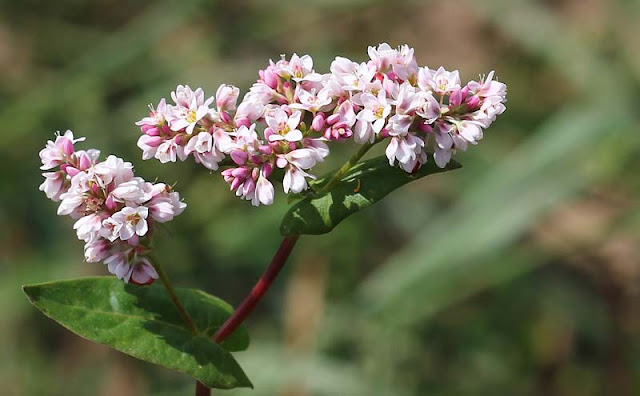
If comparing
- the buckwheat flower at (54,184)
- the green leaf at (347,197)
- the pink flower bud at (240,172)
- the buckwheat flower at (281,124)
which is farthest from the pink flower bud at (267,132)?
the buckwheat flower at (54,184)

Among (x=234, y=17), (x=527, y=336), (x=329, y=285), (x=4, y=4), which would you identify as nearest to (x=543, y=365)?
(x=527, y=336)

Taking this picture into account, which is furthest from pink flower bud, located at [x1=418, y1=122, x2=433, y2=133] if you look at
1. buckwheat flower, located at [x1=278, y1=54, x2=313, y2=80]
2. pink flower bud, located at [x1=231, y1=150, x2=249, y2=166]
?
pink flower bud, located at [x1=231, y1=150, x2=249, y2=166]

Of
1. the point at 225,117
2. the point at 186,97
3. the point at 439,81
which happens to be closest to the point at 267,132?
the point at 225,117

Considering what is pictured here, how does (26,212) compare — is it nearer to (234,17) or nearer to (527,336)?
(234,17)

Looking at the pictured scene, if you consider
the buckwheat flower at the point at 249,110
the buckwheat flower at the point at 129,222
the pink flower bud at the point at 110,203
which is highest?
the buckwheat flower at the point at 249,110

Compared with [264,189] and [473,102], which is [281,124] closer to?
[264,189]

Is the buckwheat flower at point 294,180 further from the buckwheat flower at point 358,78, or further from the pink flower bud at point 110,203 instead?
the pink flower bud at point 110,203
